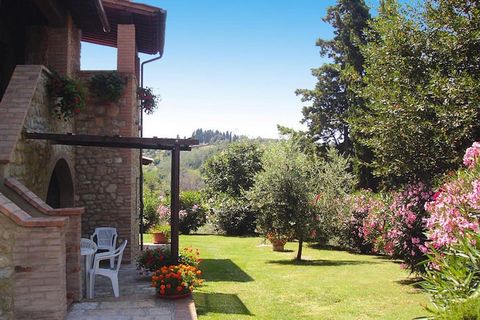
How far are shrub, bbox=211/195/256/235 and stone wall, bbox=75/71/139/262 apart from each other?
1319cm

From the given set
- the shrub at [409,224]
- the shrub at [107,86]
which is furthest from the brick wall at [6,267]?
the shrub at [409,224]

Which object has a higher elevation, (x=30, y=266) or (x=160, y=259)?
(x=30, y=266)

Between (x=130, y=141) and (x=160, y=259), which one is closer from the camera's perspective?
(x=130, y=141)

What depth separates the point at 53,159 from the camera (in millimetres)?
8828

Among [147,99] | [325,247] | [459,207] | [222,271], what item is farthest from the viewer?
[325,247]

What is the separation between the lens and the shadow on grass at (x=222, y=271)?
11586 millimetres

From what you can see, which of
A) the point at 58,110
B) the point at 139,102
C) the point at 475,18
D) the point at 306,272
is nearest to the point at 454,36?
the point at 475,18

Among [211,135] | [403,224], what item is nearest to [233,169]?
[403,224]

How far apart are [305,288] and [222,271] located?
2.96 m

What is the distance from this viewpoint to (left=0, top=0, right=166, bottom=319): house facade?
5.27 metres

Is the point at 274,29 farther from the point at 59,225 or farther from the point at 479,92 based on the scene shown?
the point at 59,225

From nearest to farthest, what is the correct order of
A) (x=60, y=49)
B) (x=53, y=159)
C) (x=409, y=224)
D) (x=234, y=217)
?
(x=53, y=159)
(x=60, y=49)
(x=409, y=224)
(x=234, y=217)

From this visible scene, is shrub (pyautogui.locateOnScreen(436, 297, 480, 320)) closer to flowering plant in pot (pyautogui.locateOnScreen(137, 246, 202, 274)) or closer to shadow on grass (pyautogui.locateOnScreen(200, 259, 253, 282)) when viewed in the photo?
flowering plant in pot (pyautogui.locateOnScreen(137, 246, 202, 274))

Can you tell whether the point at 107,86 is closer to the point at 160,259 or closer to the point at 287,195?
the point at 160,259
